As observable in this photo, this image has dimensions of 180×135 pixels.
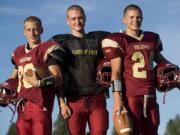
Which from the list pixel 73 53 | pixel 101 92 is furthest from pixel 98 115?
pixel 73 53

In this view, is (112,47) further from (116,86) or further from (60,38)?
(60,38)

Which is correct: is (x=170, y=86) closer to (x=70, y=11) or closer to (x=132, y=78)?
(x=132, y=78)

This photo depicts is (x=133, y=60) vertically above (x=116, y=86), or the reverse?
(x=133, y=60)

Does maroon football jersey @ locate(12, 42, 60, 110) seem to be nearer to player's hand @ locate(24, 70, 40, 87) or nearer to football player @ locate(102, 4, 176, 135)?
player's hand @ locate(24, 70, 40, 87)

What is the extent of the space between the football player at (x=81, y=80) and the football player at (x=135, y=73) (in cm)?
43

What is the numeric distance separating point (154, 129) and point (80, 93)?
117cm

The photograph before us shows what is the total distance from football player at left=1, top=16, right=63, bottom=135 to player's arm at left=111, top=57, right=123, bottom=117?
784 millimetres

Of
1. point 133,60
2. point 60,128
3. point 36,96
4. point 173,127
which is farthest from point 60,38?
point 173,127

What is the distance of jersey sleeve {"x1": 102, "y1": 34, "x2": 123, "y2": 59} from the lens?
8805mm

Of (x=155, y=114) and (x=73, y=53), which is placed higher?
(x=73, y=53)

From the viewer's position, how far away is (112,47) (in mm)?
8836

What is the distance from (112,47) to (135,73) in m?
0.47

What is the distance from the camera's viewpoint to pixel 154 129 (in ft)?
28.9

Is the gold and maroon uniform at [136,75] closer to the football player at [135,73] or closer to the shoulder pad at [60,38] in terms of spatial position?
the football player at [135,73]
